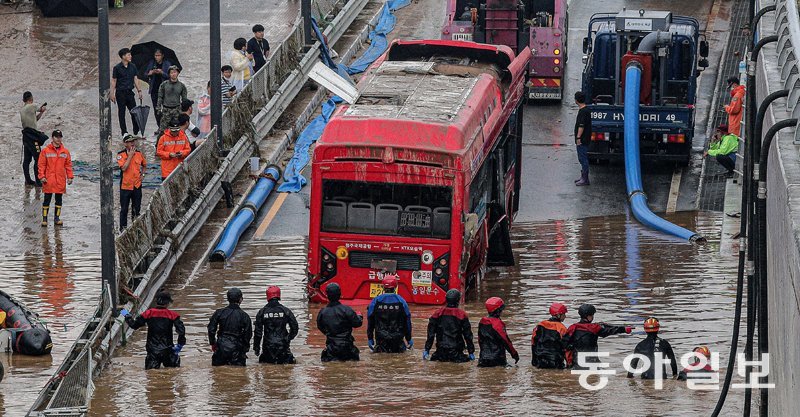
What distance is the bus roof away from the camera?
21.1 m

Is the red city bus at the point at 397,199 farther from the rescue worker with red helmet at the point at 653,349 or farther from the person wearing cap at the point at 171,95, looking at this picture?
the person wearing cap at the point at 171,95

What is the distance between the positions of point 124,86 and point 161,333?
12.2 metres

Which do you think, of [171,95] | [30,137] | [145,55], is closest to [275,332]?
[171,95]

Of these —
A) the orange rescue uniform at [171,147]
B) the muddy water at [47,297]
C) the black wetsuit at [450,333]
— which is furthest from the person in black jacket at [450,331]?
the orange rescue uniform at [171,147]

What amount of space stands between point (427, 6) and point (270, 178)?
1224cm

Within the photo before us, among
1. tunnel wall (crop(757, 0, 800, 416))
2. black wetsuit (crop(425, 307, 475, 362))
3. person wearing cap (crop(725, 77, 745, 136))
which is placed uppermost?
person wearing cap (crop(725, 77, 745, 136))

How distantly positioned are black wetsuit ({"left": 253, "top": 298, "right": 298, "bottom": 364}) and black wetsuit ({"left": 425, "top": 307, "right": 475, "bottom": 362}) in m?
1.61

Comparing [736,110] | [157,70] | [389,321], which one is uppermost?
[157,70]

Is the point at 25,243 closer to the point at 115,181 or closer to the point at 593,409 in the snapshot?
the point at 115,181

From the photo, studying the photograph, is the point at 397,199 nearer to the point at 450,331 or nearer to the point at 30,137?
the point at 450,331

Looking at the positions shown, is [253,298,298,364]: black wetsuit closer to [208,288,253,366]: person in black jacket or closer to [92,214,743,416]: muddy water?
[208,288,253,366]: person in black jacket

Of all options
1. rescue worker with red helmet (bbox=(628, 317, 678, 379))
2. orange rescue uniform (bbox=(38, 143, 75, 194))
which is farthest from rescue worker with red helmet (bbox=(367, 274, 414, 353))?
orange rescue uniform (bbox=(38, 143, 75, 194))

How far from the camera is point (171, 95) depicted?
28.1 metres

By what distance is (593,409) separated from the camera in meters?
15.8
